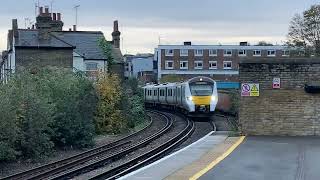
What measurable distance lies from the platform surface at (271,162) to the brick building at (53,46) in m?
31.1

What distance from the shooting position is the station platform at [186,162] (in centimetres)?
1252

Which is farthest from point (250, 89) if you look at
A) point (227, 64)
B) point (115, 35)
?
point (227, 64)

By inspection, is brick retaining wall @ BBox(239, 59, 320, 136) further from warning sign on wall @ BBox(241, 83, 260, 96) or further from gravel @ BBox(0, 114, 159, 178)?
gravel @ BBox(0, 114, 159, 178)

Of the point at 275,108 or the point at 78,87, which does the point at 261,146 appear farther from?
the point at 78,87

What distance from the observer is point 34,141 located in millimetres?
22156

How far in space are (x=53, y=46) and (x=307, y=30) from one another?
2965cm

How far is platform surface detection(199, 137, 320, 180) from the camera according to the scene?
12.1m

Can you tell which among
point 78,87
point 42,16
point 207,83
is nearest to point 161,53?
point 42,16

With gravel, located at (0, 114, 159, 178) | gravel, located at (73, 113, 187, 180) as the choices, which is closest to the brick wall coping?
gravel, located at (73, 113, 187, 180)

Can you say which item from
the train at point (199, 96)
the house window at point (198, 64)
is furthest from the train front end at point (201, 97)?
the house window at point (198, 64)

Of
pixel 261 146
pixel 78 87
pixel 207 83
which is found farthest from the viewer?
pixel 207 83

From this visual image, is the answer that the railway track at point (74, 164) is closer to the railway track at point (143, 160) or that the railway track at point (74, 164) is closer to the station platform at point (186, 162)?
the railway track at point (143, 160)

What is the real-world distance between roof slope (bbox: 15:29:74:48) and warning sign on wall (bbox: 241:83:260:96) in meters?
33.2

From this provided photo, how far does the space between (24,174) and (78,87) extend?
11.9 meters
